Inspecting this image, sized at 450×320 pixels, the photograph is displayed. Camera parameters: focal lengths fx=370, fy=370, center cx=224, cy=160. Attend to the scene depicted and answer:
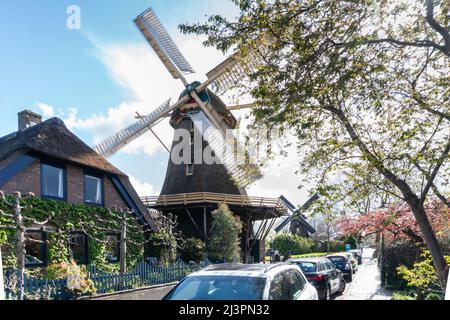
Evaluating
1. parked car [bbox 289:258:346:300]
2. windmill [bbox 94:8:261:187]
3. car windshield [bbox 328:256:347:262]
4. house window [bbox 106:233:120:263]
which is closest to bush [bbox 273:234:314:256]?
car windshield [bbox 328:256:347:262]

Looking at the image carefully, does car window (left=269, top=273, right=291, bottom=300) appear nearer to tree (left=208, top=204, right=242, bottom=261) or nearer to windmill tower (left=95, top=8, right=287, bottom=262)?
tree (left=208, top=204, right=242, bottom=261)

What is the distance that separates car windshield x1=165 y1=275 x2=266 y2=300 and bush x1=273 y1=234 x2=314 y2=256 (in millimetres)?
27683

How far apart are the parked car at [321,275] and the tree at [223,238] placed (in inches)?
297

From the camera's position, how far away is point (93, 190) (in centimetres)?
1566

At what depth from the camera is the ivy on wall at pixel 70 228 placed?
11.5 meters

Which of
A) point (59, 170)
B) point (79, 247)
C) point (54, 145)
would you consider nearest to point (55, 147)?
point (54, 145)

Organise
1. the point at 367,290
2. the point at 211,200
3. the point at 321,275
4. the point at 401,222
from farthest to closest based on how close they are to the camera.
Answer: the point at 211,200, the point at 367,290, the point at 401,222, the point at 321,275

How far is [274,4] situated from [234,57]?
53.2 inches

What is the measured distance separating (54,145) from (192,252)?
28.0 ft

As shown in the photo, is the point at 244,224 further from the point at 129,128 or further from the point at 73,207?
the point at 73,207

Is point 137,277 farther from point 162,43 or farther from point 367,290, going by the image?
point 162,43

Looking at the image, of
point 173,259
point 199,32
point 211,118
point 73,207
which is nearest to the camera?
point 199,32

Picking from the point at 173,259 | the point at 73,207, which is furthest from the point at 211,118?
the point at 73,207
